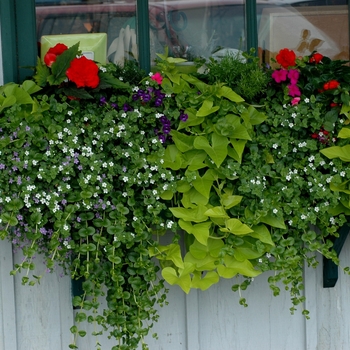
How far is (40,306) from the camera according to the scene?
8.07 ft

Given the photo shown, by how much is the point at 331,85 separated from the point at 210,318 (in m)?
0.99

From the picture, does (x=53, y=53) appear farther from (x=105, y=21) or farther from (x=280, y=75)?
(x=280, y=75)

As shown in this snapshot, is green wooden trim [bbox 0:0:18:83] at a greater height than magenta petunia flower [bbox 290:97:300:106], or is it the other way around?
green wooden trim [bbox 0:0:18:83]

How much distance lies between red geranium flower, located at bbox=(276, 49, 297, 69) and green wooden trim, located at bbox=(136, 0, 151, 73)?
50 cm

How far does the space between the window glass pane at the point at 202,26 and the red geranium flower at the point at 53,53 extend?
0.51 meters

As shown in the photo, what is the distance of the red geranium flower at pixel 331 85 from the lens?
2318mm

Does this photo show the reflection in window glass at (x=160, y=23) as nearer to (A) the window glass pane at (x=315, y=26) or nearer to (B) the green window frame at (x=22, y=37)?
(B) the green window frame at (x=22, y=37)

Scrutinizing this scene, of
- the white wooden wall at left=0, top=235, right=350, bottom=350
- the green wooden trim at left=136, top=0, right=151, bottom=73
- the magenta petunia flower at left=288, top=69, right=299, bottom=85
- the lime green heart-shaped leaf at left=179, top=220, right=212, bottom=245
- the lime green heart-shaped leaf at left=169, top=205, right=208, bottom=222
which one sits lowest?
the white wooden wall at left=0, top=235, right=350, bottom=350

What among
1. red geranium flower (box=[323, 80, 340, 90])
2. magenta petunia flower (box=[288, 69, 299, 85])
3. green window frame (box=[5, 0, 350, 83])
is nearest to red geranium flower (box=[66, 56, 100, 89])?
green window frame (box=[5, 0, 350, 83])

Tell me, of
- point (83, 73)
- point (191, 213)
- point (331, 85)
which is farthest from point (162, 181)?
point (331, 85)

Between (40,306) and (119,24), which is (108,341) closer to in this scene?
(40,306)

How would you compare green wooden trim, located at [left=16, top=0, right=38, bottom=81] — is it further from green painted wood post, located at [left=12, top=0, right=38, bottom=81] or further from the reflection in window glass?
the reflection in window glass

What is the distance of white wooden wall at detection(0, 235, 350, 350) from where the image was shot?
2.45 m

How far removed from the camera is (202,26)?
2.74 m
